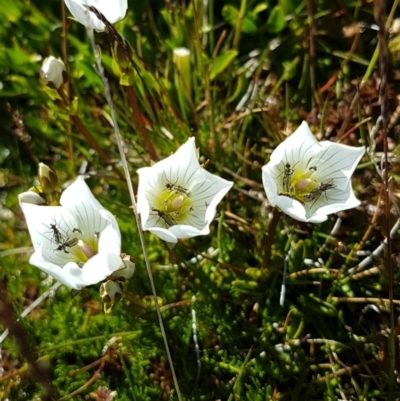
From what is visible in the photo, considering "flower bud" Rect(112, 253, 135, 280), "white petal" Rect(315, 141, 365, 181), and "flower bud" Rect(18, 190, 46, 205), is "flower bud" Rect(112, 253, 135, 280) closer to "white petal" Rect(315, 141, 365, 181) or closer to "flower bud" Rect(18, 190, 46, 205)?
"flower bud" Rect(18, 190, 46, 205)

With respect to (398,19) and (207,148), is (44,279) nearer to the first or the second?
(207,148)

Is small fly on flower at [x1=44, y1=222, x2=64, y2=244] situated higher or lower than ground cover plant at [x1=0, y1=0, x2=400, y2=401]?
lower

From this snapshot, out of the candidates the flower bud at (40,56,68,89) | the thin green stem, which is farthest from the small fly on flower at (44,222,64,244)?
the thin green stem

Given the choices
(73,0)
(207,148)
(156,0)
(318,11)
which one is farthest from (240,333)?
(156,0)

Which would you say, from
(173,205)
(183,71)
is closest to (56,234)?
(173,205)

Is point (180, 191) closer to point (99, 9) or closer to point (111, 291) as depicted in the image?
point (111, 291)

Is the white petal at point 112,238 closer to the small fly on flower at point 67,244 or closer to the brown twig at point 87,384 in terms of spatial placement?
the small fly on flower at point 67,244
